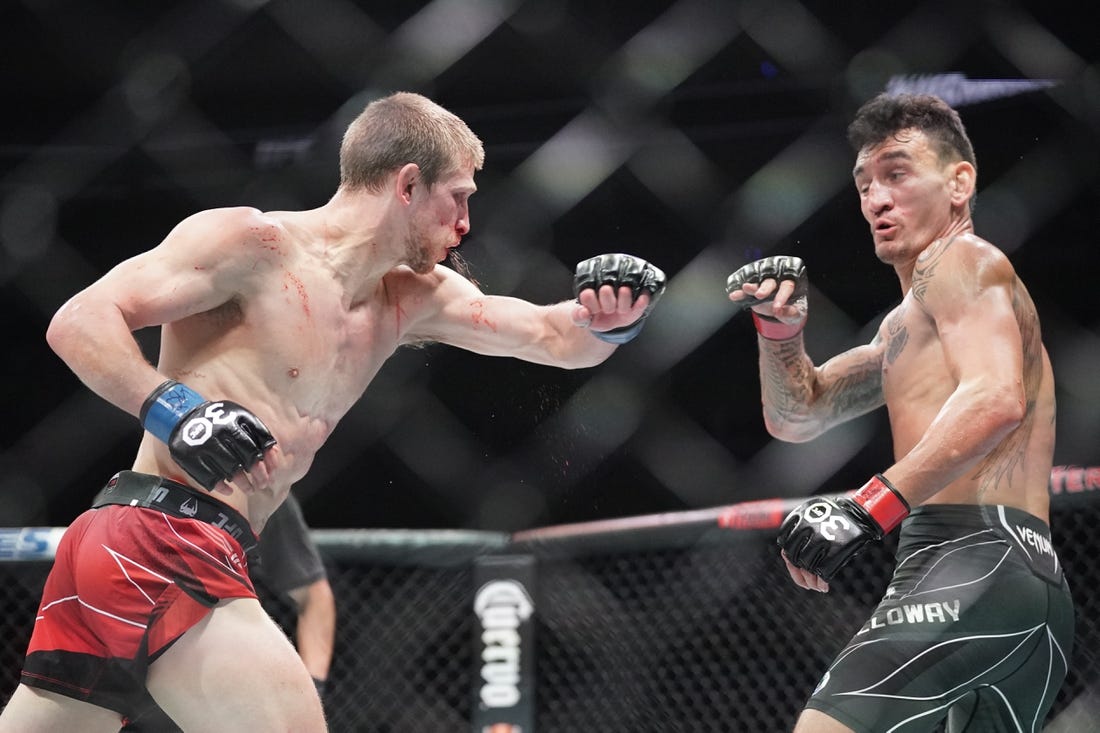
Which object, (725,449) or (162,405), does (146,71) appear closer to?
(725,449)

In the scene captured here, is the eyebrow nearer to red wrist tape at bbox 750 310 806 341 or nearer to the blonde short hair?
red wrist tape at bbox 750 310 806 341

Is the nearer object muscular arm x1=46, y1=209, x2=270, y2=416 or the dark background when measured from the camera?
muscular arm x1=46, y1=209, x2=270, y2=416

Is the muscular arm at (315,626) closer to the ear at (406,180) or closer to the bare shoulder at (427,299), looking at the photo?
the bare shoulder at (427,299)

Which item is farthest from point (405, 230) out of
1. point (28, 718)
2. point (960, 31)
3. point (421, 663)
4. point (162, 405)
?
point (960, 31)

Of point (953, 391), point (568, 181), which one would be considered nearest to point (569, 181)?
point (568, 181)

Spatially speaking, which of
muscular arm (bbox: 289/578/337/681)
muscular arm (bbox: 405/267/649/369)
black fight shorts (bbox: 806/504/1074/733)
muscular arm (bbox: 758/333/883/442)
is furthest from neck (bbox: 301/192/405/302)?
muscular arm (bbox: 289/578/337/681)

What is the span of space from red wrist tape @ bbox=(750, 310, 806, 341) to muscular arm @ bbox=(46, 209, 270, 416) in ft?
2.98

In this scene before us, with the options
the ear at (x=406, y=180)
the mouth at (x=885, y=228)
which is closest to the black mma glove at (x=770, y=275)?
the mouth at (x=885, y=228)

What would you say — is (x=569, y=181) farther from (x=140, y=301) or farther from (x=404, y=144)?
(x=140, y=301)

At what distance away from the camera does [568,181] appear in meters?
5.02

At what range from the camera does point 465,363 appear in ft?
17.1

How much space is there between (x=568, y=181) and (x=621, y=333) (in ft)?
10.2

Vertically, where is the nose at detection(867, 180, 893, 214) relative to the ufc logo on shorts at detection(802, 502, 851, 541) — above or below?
above

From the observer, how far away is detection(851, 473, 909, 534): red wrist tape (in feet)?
5.26
